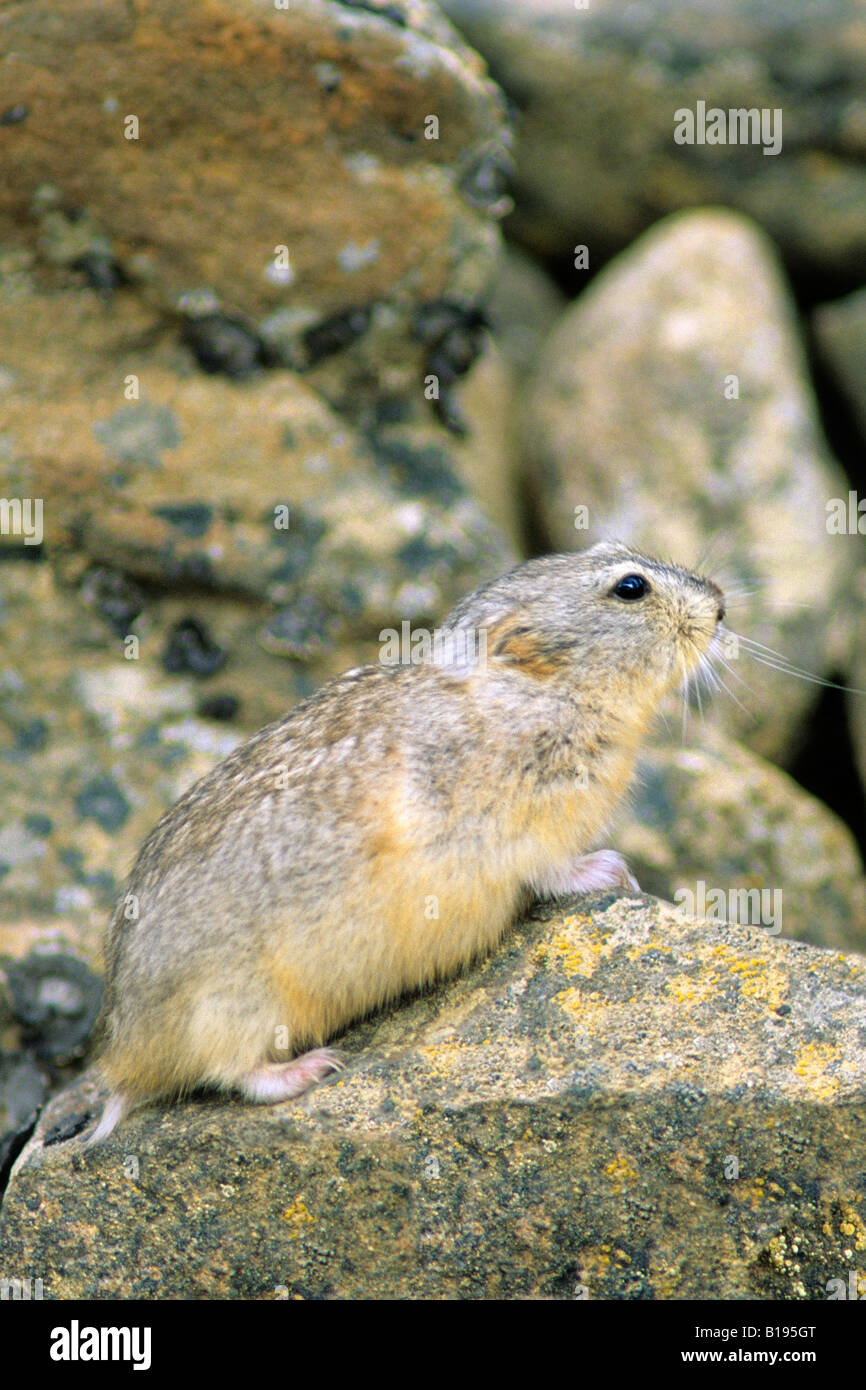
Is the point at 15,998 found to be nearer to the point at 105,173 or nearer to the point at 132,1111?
the point at 132,1111

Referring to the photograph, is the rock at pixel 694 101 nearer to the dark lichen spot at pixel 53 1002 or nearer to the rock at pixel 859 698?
the rock at pixel 859 698

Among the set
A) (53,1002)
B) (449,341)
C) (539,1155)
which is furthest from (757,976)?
(449,341)

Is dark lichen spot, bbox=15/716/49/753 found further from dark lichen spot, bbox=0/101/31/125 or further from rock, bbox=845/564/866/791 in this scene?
rock, bbox=845/564/866/791

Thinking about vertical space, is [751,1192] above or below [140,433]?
below

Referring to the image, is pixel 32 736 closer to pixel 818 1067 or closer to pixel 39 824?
pixel 39 824

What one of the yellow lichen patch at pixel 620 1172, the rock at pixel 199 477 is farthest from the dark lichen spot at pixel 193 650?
the yellow lichen patch at pixel 620 1172

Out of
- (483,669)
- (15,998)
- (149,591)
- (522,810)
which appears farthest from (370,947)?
(149,591)
